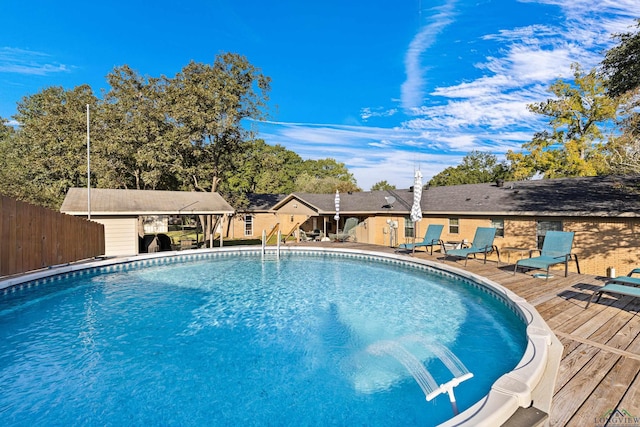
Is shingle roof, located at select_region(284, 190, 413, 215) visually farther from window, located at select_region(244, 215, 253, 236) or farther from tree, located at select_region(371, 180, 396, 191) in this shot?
tree, located at select_region(371, 180, 396, 191)

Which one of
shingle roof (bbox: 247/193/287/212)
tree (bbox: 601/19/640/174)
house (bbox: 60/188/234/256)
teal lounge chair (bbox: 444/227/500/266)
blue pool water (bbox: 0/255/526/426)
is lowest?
blue pool water (bbox: 0/255/526/426)

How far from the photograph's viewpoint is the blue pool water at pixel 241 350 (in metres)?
4.71

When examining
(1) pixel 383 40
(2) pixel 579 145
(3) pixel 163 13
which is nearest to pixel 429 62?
(1) pixel 383 40

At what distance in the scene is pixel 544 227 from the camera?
1352 cm

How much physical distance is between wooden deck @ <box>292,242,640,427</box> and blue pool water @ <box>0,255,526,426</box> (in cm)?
89

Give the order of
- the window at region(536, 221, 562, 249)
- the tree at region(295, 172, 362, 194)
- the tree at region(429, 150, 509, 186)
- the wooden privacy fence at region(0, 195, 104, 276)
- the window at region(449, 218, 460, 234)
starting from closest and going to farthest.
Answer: the wooden privacy fence at region(0, 195, 104, 276)
the window at region(536, 221, 562, 249)
the window at region(449, 218, 460, 234)
the tree at region(295, 172, 362, 194)
the tree at region(429, 150, 509, 186)

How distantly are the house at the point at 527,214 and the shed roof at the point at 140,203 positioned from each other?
7.92 metres

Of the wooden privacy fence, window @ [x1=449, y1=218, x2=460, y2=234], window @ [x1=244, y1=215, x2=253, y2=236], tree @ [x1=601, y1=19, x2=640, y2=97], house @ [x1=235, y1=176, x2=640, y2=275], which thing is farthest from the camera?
window @ [x1=244, y1=215, x2=253, y2=236]

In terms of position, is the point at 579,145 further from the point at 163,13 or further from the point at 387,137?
the point at 163,13

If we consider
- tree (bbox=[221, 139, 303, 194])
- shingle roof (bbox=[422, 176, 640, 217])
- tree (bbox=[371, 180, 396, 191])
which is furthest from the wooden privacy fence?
tree (bbox=[371, 180, 396, 191])

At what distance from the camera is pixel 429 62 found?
24953 millimetres

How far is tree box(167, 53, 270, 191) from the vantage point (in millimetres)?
19422

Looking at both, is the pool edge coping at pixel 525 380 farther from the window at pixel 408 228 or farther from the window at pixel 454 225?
the window at pixel 408 228

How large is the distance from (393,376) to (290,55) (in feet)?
94.2
